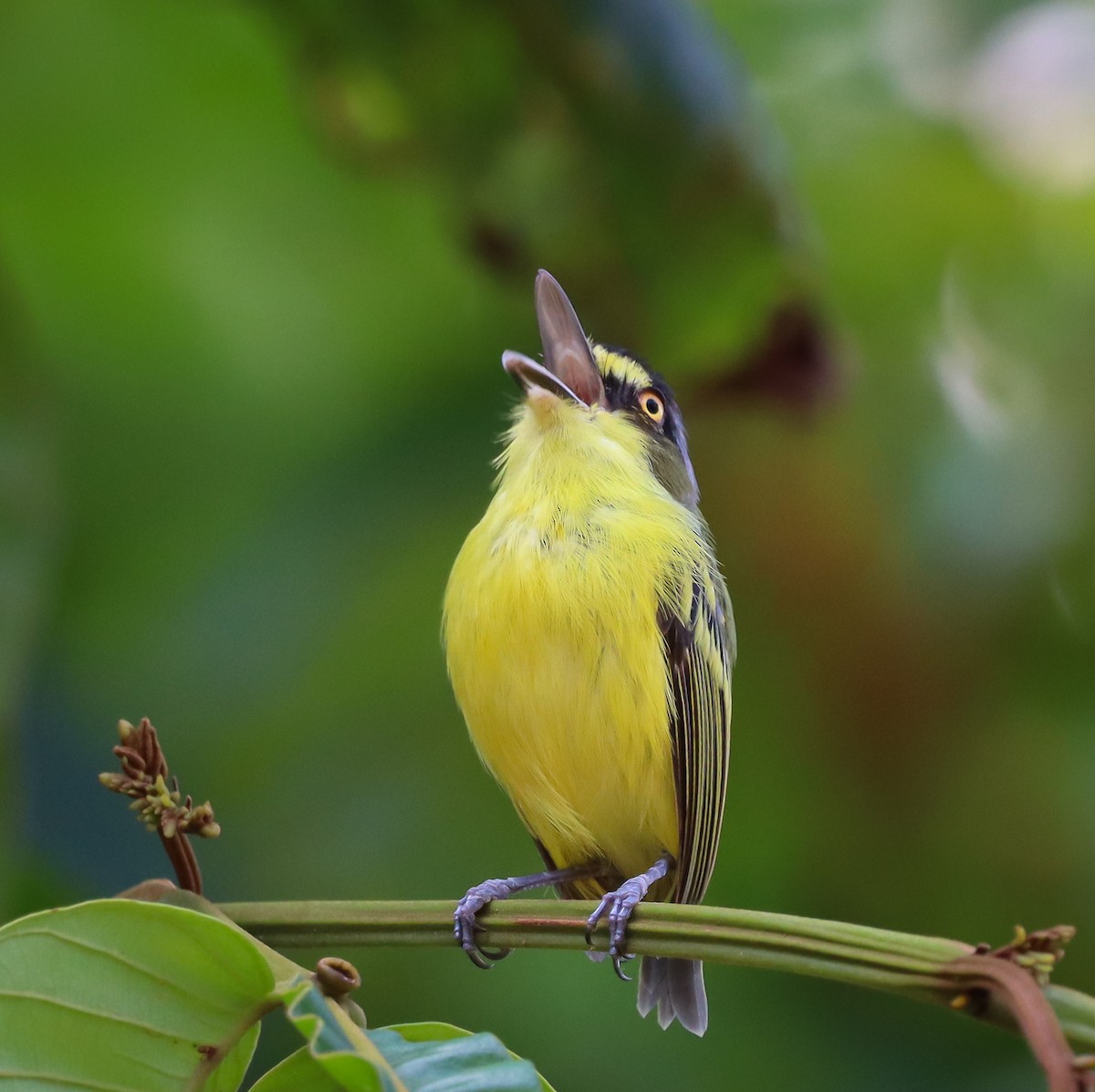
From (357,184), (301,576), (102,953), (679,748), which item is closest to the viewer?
(102,953)

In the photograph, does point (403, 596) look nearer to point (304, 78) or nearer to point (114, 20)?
point (304, 78)

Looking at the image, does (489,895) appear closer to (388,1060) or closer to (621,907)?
(621,907)

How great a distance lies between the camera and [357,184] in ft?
11.9

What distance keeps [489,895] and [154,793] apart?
90 centimetres

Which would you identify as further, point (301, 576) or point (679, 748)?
point (301, 576)

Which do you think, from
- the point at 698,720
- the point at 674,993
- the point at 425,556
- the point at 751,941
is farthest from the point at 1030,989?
the point at 425,556

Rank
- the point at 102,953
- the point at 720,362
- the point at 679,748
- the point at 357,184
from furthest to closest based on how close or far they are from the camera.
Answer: the point at 357,184
the point at 720,362
the point at 679,748
the point at 102,953

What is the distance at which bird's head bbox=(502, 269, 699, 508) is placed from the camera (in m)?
2.50

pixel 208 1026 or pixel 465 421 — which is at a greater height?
pixel 465 421

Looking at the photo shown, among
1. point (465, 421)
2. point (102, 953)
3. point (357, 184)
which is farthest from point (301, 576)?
point (102, 953)

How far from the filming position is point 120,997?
4.85ft

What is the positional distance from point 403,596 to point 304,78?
4.01ft

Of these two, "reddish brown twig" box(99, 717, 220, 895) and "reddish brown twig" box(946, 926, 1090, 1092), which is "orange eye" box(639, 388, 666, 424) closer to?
"reddish brown twig" box(99, 717, 220, 895)

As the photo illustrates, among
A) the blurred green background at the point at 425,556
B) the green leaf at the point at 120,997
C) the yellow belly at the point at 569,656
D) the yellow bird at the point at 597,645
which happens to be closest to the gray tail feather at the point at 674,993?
the yellow bird at the point at 597,645
